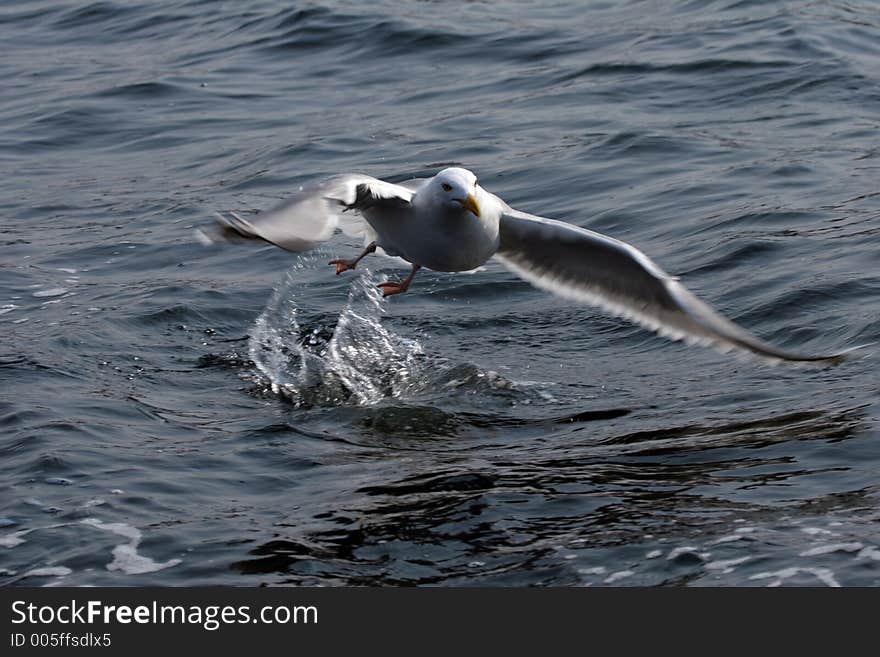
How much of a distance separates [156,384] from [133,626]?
127 inches

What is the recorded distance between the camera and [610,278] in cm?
812

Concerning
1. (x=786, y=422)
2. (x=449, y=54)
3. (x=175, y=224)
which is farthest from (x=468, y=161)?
(x=786, y=422)

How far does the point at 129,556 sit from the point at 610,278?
326 cm

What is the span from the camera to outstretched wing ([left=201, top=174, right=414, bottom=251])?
6.46 meters

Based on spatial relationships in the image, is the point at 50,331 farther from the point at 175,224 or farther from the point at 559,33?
the point at 559,33

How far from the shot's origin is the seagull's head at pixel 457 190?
7293 millimetres

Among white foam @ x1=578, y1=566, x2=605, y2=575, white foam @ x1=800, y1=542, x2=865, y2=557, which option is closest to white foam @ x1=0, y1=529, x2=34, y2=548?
white foam @ x1=578, y1=566, x2=605, y2=575

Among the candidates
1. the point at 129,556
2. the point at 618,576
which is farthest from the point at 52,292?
the point at 618,576

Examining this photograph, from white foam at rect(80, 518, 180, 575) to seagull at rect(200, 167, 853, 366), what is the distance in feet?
4.87

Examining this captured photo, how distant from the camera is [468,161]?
12711 mm

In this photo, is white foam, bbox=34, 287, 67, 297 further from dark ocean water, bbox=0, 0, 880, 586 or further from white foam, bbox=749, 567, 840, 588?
white foam, bbox=749, 567, 840, 588

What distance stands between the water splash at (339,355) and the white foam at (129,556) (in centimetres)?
199

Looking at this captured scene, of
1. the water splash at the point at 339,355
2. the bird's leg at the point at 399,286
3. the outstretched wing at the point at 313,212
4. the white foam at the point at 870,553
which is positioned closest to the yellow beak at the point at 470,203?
the outstretched wing at the point at 313,212

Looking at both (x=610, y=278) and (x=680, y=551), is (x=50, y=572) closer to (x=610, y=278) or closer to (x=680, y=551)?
(x=680, y=551)
